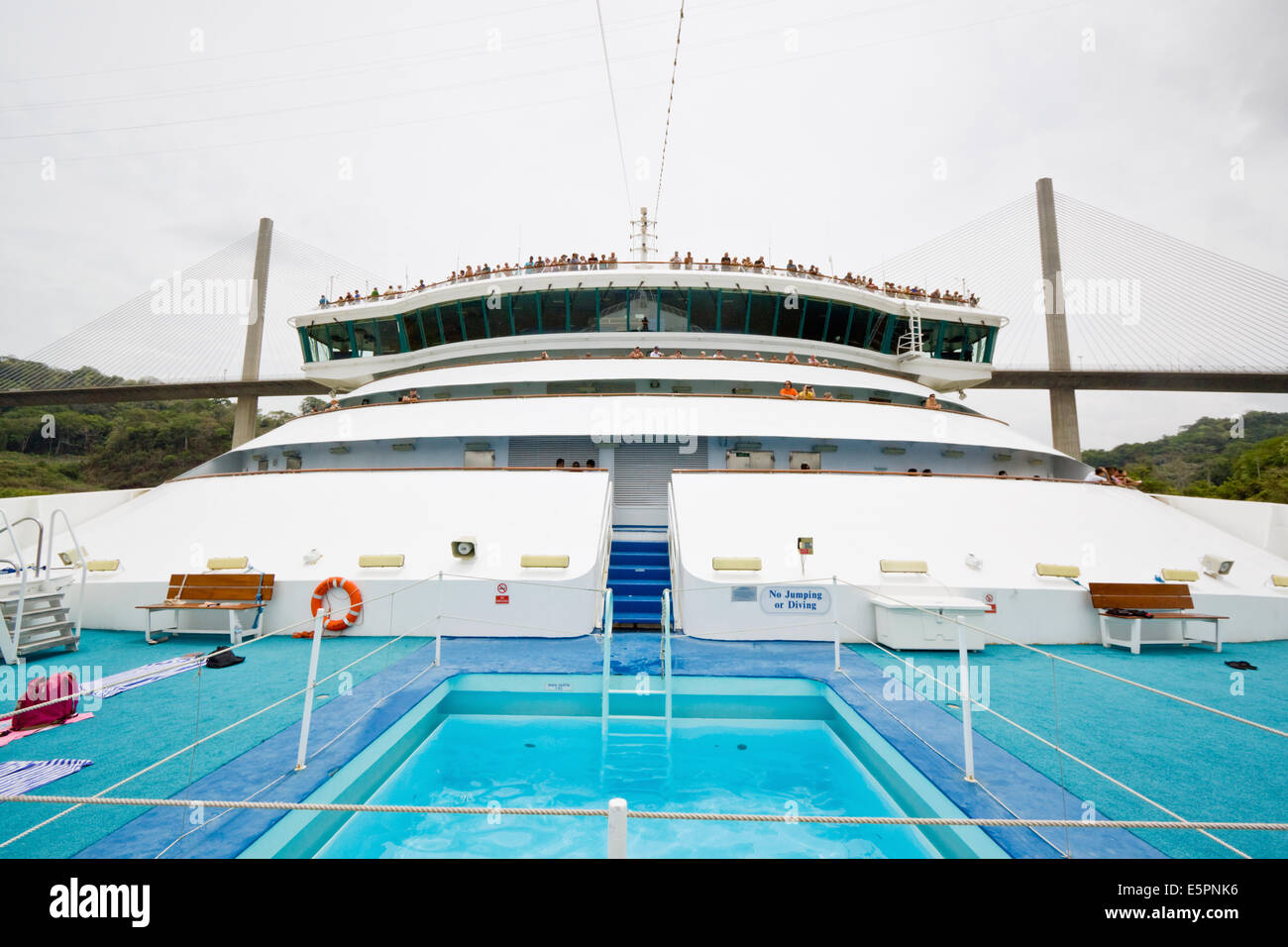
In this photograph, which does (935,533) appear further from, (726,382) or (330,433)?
(330,433)

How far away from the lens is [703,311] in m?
18.0

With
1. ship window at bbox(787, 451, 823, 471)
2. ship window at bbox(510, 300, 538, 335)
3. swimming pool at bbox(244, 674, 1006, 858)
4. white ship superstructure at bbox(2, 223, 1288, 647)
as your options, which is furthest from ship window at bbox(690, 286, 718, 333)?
swimming pool at bbox(244, 674, 1006, 858)

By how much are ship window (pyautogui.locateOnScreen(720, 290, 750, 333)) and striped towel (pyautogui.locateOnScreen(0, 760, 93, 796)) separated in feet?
55.2

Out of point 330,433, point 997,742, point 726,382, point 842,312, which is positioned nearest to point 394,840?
point 997,742

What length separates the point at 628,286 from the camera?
57.4 ft

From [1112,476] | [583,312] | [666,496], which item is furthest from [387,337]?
[1112,476]

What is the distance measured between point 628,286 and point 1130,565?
13.9 m

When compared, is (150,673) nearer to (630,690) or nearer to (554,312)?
(630,690)

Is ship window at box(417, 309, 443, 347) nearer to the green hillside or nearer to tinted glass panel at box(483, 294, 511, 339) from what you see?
tinted glass panel at box(483, 294, 511, 339)

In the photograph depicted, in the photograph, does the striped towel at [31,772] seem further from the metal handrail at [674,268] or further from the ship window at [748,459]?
the metal handrail at [674,268]

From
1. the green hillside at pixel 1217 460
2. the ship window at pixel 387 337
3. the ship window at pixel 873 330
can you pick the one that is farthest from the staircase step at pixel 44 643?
the green hillside at pixel 1217 460

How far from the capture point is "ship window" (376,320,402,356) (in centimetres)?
2023

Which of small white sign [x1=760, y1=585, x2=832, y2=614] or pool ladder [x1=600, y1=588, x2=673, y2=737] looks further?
small white sign [x1=760, y1=585, x2=832, y2=614]

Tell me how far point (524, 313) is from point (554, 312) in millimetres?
965
